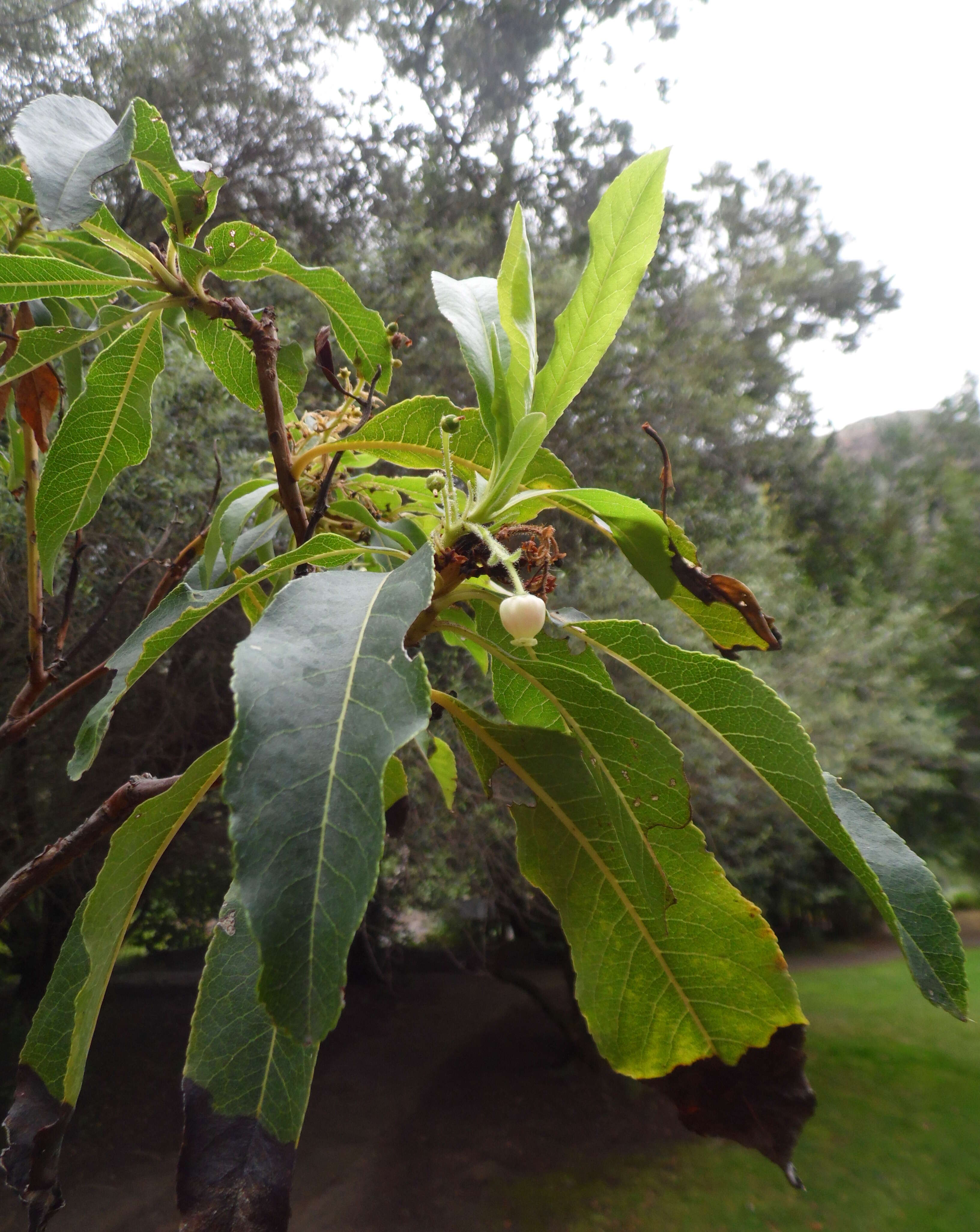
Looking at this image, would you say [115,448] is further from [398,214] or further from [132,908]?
[398,214]

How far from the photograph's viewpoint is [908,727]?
528cm

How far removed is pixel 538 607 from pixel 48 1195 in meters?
0.45

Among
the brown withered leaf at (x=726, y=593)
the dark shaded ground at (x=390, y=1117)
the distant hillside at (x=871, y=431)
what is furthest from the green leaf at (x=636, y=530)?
the distant hillside at (x=871, y=431)

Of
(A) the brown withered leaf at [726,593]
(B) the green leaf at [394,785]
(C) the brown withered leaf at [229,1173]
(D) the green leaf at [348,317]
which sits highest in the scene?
(D) the green leaf at [348,317]

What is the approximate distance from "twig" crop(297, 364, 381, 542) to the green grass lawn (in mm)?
3684

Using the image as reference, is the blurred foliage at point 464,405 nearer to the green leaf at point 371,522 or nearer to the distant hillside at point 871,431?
the green leaf at point 371,522

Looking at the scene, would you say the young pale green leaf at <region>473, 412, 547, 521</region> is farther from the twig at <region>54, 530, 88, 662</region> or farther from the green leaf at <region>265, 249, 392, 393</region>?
the twig at <region>54, 530, 88, 662</region>

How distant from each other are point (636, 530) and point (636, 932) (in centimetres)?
27

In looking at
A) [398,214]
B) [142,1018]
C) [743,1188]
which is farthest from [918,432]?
[142,1018]

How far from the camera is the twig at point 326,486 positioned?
50 cm

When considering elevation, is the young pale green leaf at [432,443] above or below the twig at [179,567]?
above

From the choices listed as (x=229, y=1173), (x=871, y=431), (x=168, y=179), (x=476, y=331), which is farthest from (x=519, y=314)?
(x=871, y=431)

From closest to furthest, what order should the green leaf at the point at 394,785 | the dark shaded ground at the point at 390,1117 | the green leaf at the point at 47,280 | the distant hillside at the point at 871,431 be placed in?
the green leaf at the point at 47,280 → the green leaf at the point at 394,785 → the dark shaded ground at the point at 390,1117 → the distant hillside at the point at 871,431

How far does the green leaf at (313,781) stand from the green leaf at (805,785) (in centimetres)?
17
